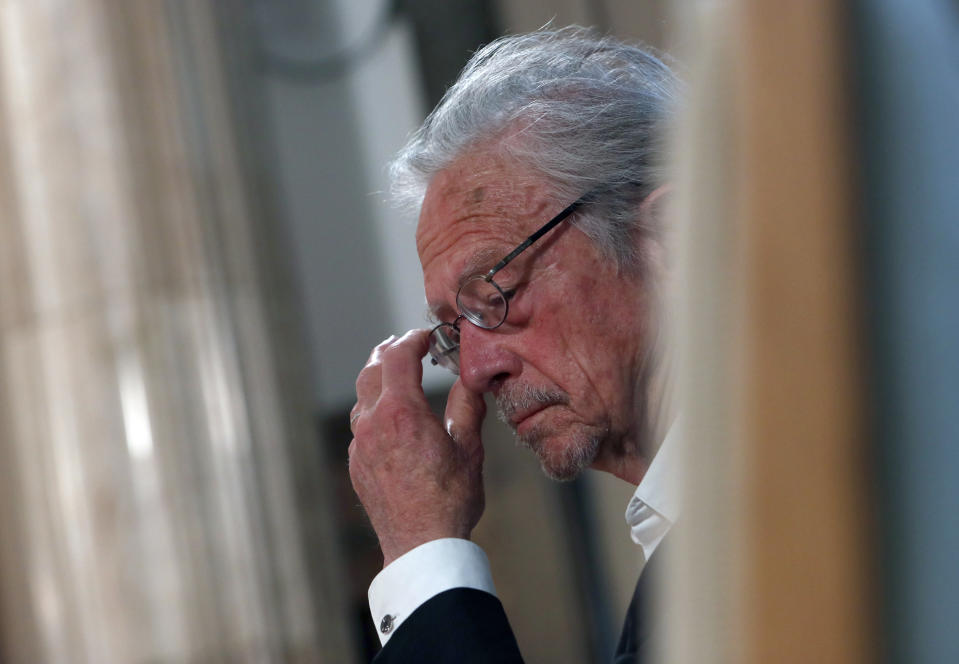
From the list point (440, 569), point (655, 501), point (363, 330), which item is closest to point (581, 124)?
point (655, 501)

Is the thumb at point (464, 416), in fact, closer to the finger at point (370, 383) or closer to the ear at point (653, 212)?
the finger at point (370, 383)

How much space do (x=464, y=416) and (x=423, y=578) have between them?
38cm

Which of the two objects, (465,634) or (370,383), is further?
(370,383)

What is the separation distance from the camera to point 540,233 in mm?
1724

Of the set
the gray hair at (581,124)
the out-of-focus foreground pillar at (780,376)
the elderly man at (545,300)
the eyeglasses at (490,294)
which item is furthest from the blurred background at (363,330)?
the eyeglasses at (490,294)

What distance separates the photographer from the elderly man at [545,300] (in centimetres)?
168

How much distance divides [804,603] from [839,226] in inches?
5.5

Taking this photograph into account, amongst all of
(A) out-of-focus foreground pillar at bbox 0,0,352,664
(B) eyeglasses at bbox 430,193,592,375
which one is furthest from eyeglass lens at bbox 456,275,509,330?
(A) out-of-focus foreground pillar at bbox 0,0,352,664

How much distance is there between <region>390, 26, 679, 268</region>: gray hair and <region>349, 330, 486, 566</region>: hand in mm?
371

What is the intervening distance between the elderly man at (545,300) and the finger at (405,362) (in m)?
0.02

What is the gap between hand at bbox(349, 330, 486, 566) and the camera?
5.34 ft

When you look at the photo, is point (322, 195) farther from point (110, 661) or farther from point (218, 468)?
point (110, 661)

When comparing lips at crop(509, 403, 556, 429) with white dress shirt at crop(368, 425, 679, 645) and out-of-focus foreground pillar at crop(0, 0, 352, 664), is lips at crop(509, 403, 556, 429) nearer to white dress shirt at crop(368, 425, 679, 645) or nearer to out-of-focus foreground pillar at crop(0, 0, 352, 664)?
white dress shirt at crop(368, 425, 679, 645)

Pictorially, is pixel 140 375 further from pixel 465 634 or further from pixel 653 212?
pixel 465 634
